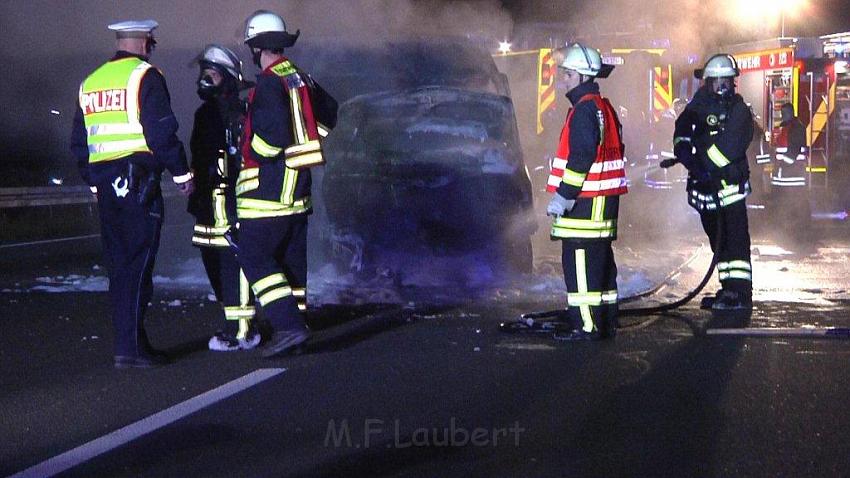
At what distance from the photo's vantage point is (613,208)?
6660mm

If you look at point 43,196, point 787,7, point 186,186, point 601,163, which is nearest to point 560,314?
point 601,163

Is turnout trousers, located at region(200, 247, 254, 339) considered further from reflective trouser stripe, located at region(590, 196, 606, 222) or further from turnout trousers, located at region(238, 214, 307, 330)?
reflective trouser stripe, located at region(590, 196, 606, 222)

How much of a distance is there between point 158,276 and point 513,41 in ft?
31.8

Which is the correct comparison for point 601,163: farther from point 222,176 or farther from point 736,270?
point 222,176

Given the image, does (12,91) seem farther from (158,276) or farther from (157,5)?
(158,276)

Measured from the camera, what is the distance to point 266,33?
610 centimetres

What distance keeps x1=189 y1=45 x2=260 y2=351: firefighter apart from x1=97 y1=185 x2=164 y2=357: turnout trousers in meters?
0.53

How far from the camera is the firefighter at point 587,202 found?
648 centimetres

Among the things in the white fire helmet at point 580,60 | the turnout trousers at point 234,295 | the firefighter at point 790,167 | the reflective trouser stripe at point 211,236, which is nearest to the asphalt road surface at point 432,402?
the turnout trousers at point 234,295

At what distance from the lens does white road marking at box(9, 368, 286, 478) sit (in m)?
4.11

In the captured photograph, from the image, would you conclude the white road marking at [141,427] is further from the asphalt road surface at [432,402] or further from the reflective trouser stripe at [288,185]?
the reflective trouser stripe at [288,185]

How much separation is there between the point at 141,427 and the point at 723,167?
4612 millimetres

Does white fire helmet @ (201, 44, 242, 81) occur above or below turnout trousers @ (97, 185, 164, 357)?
above

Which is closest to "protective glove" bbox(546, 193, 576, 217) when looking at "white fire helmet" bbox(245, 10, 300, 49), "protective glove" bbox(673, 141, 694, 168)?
"white fire helmet" bbox(245, 10, 300, 49)
